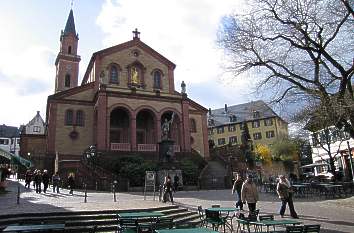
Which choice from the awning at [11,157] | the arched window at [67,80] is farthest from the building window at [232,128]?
the awning at [11,157]

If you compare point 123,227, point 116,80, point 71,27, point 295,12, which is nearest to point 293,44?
point 295,12

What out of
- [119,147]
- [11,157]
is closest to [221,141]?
[119,147]

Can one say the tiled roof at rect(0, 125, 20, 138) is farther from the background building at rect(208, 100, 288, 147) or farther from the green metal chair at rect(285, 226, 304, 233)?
the green metal chair at rect(285, 226, 304, 233)

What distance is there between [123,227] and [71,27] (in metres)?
58.5

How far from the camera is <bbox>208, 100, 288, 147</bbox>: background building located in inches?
2955

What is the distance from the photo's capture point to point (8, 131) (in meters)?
108

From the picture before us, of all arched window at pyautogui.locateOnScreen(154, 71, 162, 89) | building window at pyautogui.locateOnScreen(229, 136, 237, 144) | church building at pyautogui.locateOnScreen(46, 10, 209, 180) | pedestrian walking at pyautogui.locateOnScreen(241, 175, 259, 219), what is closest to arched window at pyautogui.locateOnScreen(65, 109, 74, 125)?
church building at pyautogui.locateOnScreen(46, 10, 209, 180)

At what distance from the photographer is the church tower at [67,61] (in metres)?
60.3

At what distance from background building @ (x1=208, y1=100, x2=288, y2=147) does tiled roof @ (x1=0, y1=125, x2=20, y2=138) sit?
64.2 metres

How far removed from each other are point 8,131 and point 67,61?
60.2 metres

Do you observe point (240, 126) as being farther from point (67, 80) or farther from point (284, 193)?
point (284, 193)

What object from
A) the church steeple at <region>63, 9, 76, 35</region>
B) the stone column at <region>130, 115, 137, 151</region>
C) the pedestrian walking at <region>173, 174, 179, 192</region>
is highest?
the church steeple at <region>63, 9, 76, 35</region>

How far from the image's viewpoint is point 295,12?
1808cm

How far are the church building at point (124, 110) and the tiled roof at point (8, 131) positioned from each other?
2781 inches
